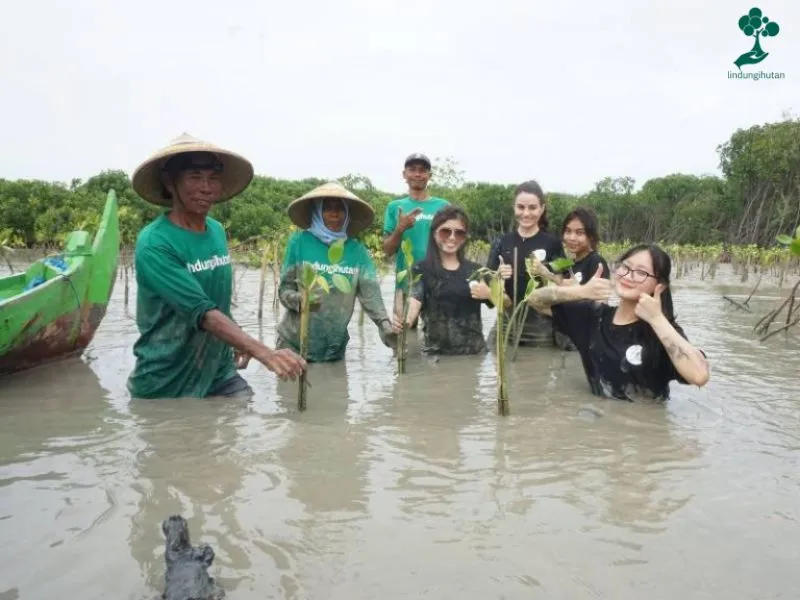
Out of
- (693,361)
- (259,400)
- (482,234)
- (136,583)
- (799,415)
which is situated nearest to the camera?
(136,583)

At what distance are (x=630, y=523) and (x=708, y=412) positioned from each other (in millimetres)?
1675

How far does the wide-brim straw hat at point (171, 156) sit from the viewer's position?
3.28 meters

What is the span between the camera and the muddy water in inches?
72.4

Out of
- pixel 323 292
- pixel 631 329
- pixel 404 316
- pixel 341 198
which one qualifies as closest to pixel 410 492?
pixel 631 329

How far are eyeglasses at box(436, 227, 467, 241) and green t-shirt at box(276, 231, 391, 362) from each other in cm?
59

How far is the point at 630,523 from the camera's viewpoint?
2168 mm

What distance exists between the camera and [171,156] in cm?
338

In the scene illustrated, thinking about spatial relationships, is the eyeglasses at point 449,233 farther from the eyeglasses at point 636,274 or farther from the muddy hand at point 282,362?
the muddy hand at point 282,362

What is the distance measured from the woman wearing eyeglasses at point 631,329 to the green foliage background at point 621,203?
14.6 metres

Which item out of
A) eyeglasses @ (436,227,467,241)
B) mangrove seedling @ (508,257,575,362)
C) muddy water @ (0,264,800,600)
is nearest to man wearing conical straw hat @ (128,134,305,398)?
muddy water @ (0,264,800,600)

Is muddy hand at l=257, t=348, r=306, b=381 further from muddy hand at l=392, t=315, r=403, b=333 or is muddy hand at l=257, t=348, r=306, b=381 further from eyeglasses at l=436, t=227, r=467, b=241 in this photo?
eyeglasses at l=436, t=227, r=467, b=241

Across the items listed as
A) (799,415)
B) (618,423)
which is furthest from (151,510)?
(799,415)

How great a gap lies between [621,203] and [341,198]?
109 ft

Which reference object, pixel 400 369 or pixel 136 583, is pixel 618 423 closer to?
pixel 400 369
